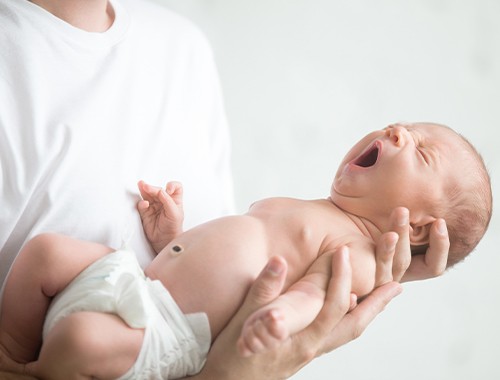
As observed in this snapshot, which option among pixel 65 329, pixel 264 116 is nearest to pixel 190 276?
pixel 65 329

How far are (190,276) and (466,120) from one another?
1.84 metres

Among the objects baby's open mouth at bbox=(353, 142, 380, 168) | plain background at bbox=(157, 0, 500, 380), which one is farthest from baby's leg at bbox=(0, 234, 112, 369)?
plain background at bbox=(157, 0, 500, 380)

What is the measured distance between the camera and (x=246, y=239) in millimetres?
1308

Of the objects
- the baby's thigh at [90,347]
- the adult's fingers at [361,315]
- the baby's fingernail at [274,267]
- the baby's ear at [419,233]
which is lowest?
the baby's thigh at [90,347]

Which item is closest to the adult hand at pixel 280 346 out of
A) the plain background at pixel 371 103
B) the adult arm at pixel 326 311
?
the adult arm at pixel 326 311

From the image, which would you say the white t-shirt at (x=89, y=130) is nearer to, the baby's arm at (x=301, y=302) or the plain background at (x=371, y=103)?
the baby's arm at (x=301, y=302)

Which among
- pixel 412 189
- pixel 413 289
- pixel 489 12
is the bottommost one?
pixel 413 289

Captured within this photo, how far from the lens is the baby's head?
1416 mm

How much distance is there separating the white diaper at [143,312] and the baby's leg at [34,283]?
3 centimetres

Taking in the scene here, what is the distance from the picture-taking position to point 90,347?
1104 millimetres

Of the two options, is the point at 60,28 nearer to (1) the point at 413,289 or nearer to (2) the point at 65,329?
(2) the point at 65,329

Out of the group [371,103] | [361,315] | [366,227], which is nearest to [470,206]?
[366,227]

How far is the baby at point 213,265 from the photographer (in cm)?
115

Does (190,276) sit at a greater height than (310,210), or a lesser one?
lesser
